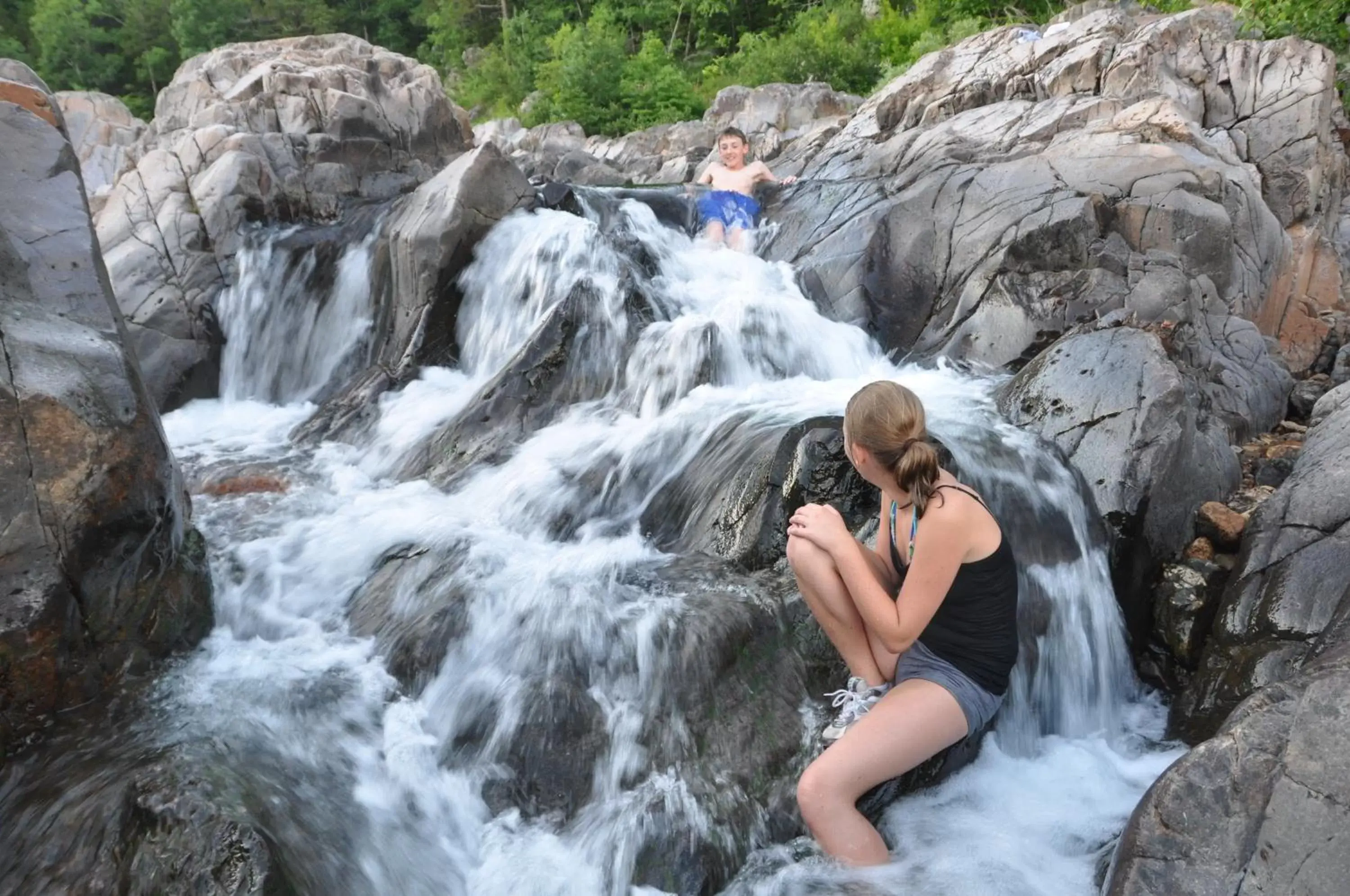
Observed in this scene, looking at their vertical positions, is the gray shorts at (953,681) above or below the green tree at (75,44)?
below

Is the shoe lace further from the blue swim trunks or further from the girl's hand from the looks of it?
the blue swim trunks

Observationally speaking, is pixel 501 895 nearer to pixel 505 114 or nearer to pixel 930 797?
pixel 930 797

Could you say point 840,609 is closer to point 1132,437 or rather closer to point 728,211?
point 1132,437

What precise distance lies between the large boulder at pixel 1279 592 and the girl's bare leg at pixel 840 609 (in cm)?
165

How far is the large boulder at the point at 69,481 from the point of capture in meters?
3.17

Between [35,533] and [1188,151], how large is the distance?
9.01m

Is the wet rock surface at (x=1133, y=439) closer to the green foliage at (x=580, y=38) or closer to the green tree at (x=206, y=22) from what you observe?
the green foliage at (x=580, y=38)

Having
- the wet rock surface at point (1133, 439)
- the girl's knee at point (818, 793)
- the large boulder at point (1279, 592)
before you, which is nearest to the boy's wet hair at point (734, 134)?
the wet rock surface at point (1133, 439)

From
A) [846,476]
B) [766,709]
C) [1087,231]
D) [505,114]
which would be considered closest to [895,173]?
[1087,231]

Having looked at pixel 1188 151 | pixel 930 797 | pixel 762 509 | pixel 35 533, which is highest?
pixel 1188 151

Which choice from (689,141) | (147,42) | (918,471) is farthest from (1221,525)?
(147,42)

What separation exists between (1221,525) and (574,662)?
3.45 metres

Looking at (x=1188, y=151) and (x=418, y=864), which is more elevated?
(x=1188, y=151)

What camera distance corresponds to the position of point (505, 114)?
2723 centimetres
